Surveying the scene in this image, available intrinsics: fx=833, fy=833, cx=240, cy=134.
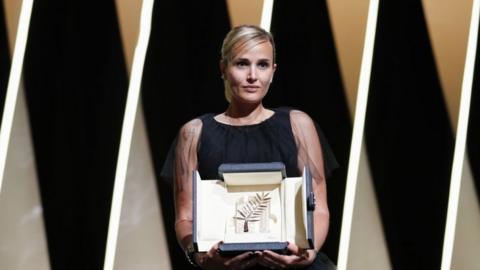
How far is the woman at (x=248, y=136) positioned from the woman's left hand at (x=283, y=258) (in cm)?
27

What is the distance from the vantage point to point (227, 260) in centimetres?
266

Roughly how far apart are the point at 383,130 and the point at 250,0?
78cm

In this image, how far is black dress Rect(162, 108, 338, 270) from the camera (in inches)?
120

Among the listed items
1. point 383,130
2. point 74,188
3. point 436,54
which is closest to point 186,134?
point 74,188

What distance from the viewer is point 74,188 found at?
3357 millimetres

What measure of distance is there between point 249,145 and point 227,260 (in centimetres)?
55

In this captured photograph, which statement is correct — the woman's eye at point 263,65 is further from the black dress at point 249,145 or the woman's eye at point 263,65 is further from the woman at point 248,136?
the black dress at point 249,145

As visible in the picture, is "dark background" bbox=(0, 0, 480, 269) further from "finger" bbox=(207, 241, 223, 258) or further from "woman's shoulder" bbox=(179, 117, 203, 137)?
"finger" bbox=(207, 241, 223, 258)

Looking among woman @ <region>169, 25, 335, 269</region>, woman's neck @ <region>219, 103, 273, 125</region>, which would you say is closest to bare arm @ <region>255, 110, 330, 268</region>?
woman @ <region>169, 25, 335, 269</region>

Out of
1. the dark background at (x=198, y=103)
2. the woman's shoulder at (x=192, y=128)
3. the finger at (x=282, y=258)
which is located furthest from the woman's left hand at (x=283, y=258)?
the woman's shoulder at (x=192, y=128)

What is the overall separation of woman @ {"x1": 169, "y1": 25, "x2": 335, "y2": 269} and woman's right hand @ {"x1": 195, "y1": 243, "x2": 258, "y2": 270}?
0.19 meters

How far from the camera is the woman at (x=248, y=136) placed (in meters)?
3.03

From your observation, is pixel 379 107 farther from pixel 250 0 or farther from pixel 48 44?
pixel 48 44

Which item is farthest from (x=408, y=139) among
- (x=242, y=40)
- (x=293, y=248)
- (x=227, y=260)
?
(x=227, y=260)
